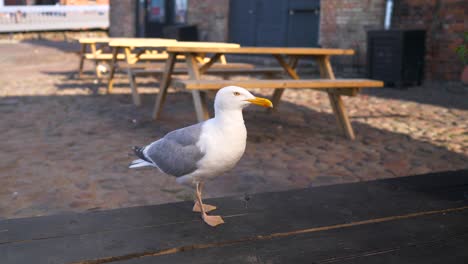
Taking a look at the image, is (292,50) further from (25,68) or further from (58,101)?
(25,68)

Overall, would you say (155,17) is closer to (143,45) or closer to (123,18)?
(123,18)

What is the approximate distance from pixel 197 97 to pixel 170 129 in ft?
2.34

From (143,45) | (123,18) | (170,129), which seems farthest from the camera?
(123,18)

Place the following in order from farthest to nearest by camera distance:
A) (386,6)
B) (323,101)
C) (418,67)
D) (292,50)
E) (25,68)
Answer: (25,68) → (386,6) → (418,67) → (323,101) → (292,50)

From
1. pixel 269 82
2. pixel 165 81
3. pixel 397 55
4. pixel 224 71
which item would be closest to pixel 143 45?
pixel 165 81

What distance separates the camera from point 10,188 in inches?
142

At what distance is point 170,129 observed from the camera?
5.58 m

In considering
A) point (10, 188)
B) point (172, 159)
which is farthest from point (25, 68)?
point (172, 159)

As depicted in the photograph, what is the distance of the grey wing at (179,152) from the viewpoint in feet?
7.63

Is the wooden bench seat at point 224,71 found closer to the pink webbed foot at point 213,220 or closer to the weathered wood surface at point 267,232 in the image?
the weathered wood surface at point 267,232

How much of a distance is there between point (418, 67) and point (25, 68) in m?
8.79

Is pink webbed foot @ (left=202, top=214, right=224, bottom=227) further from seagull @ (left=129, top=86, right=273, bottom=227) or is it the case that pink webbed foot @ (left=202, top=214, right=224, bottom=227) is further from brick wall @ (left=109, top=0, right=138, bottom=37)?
brick wall @ (left=109, top=0, right=138, bottom=37)

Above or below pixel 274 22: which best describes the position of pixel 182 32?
below

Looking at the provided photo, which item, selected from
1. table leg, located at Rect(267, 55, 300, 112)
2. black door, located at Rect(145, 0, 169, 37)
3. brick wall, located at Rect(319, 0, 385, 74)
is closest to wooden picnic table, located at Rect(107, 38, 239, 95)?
table leg, located at Rect(267, 55, 300, 112)
